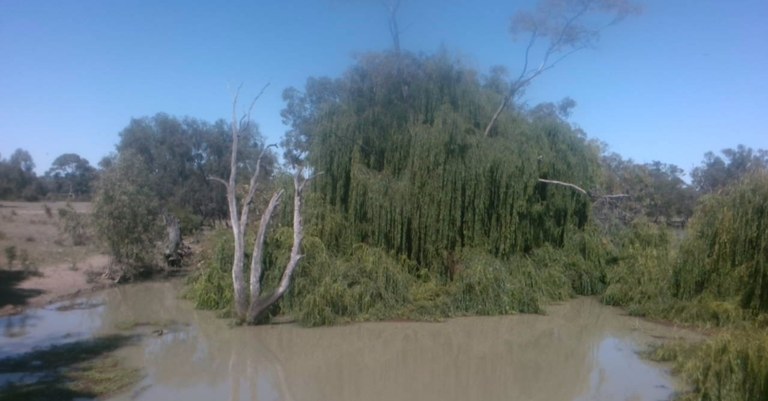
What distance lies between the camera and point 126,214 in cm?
2002

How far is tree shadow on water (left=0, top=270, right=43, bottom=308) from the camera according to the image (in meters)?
15.6

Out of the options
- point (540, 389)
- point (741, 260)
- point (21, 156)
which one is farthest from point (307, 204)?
point (21, 156)

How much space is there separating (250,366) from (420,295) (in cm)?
550

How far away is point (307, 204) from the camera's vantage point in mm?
16750

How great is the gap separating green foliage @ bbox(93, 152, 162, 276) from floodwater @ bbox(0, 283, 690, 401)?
415 centimetres

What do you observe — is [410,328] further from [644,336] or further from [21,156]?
[21,156]

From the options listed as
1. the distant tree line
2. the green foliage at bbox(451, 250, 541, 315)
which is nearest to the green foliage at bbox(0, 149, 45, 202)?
the distant tree line

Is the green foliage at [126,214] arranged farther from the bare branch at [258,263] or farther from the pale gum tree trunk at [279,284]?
the pale gum tree trunk at [279,284]

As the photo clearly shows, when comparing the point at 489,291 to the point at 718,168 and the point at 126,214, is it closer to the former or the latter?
the point at 126,214

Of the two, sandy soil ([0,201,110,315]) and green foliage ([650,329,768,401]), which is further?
sandy soil ([0,201,110,315])

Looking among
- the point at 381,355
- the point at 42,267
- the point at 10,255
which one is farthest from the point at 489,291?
the point at 42,267

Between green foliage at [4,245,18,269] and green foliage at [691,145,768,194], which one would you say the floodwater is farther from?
green foliage at [691,145,768,194]

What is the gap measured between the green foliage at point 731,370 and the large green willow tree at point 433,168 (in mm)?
8564

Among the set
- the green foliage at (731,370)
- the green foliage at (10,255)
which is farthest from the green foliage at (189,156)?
the green foliage at (731,370)
